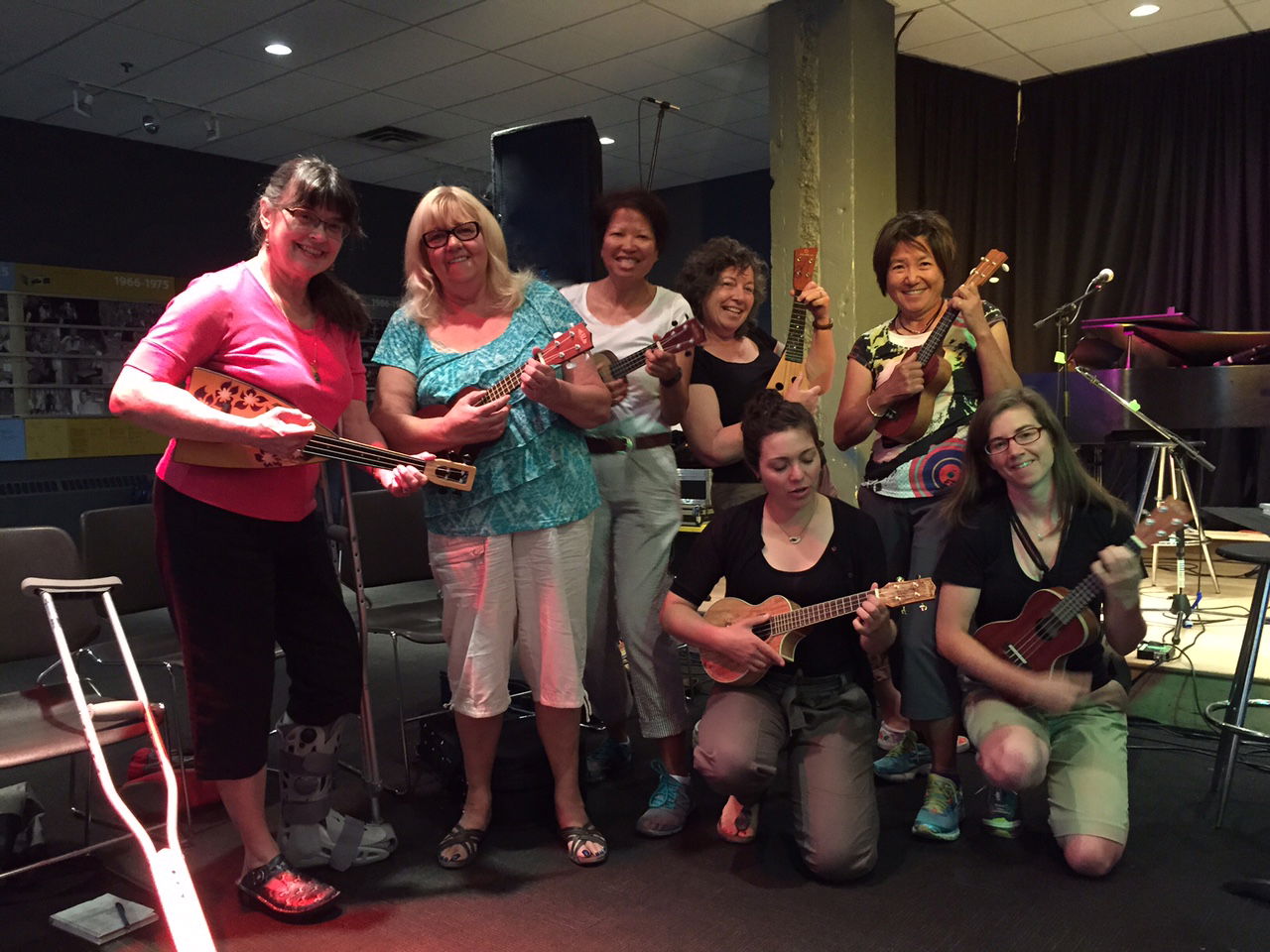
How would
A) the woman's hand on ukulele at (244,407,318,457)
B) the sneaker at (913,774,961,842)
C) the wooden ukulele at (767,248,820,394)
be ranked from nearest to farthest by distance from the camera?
the woman's hand on ukulele at (244,407,318,457) < the sneaker at (913,774,961,842) < the wooden ukulele at (767,248,820,394)

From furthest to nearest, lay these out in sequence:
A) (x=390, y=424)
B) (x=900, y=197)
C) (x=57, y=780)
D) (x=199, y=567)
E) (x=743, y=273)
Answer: (x=900, y=197) < (x=57, y=780) < (x=743, y=273) < (x=390, y=424) < (x=199, y=567)

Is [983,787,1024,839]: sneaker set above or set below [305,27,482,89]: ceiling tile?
below

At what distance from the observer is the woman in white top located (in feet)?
8.39

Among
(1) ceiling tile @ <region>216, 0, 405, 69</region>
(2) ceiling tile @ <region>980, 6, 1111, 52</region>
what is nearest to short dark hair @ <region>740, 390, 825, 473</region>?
(1) ceiling tile @ <region>216, 0, 405, 69</region>

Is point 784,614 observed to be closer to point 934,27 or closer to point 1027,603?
point 1027,603

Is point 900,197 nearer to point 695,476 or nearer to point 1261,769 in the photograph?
point 695,476

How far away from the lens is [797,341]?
8.93ft

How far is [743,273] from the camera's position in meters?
2.72

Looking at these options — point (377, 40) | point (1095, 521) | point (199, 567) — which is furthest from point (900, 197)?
point (199, 567)

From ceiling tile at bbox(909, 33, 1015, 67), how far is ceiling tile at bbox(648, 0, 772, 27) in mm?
1307

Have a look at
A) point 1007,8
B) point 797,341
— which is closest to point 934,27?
point 1007,8

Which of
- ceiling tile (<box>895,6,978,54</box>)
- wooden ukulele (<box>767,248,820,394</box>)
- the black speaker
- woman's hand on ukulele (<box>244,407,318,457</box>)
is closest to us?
woman's hand on ukulele (<box>244,407,318,457</box>)

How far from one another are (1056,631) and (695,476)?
9.42ft

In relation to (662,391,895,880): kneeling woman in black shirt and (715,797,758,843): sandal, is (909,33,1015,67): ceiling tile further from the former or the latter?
(715,797,758,843): sandal
